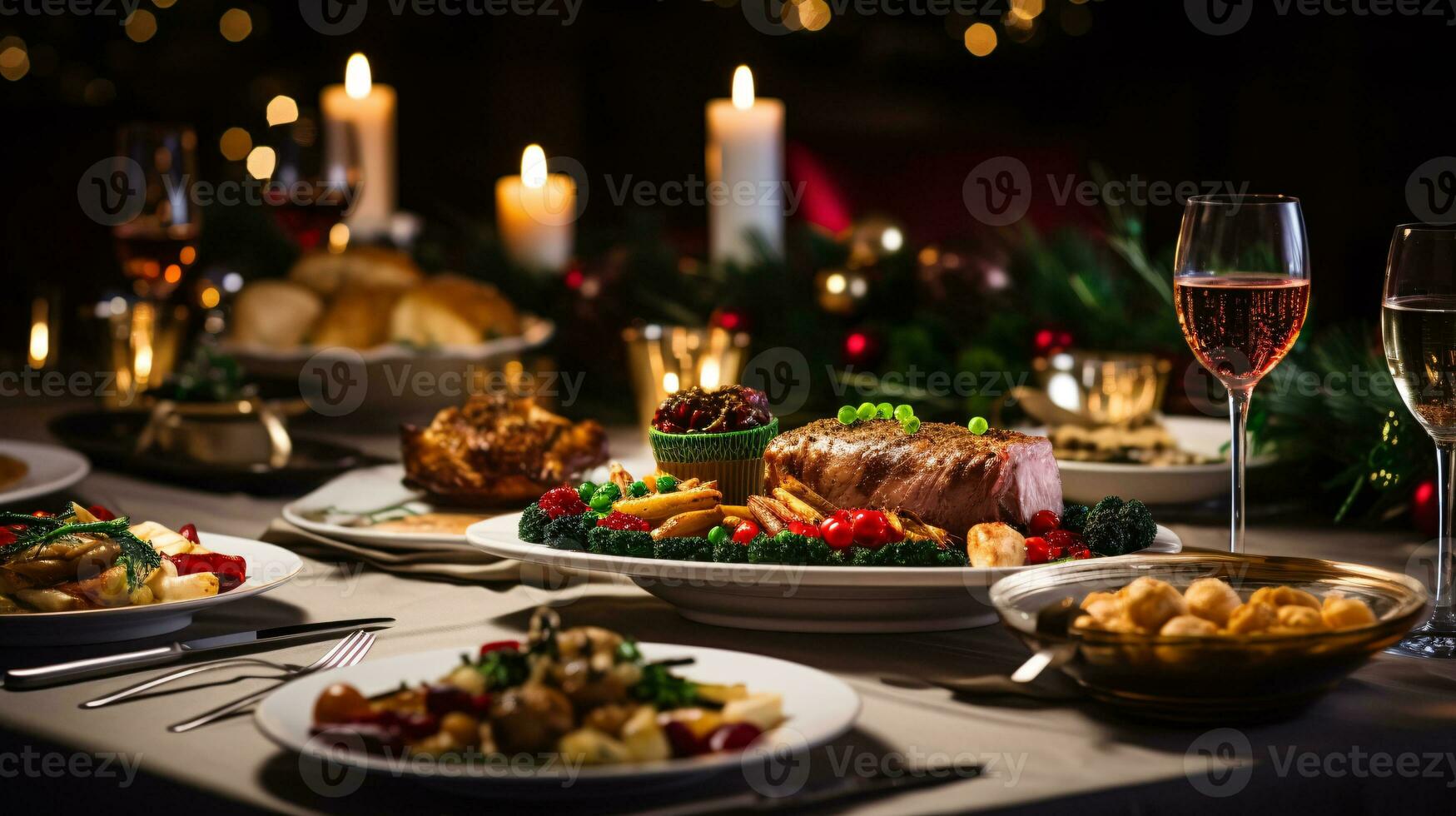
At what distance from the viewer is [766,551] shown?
152 cm

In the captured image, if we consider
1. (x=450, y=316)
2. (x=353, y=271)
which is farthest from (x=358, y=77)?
(x=450, y=316)

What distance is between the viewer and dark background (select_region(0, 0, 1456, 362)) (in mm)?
6191

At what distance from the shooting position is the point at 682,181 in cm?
784

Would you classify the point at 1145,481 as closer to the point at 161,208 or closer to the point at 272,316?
the point at 161,208

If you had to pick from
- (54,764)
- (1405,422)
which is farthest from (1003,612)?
(1405,422)

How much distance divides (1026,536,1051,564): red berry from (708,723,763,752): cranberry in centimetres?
63

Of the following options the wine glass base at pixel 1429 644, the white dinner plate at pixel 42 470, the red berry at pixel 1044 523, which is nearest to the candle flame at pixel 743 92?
the white dinner plate at pixel 42 470

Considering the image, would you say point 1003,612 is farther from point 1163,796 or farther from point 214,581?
point 214,581

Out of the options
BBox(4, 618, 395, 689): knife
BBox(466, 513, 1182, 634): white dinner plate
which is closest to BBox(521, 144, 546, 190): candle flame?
BBox(466, 513, 1182, 634): white dinner plate

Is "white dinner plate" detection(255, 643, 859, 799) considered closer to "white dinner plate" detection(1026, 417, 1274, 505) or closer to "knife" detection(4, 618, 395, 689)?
"knife" detection(4, 618, 395, 689)

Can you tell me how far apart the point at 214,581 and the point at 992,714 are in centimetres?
87

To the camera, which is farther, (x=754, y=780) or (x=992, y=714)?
(x=992, y=714)

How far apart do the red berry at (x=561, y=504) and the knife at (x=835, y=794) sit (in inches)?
26.7

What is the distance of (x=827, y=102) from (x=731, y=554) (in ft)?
21.8
